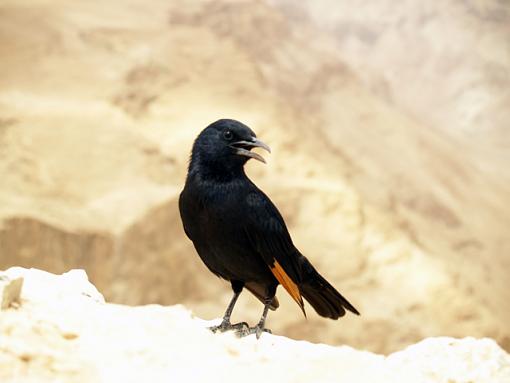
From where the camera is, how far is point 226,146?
373cm

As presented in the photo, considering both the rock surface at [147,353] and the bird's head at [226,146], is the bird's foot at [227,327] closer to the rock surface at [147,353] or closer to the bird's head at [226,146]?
the rock surface at [147,353]

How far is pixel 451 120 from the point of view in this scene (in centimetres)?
2242

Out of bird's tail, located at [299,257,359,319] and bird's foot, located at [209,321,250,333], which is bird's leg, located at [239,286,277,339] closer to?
bird's foot, located at [209,321,250,333]

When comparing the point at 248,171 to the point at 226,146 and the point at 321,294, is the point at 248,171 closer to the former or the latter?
the point at 321,294

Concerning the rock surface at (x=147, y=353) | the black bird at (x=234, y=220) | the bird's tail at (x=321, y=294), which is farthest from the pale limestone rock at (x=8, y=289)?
the bird's tail at (x=321, y=294)

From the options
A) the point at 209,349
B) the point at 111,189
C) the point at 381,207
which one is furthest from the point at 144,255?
the point at 209,349

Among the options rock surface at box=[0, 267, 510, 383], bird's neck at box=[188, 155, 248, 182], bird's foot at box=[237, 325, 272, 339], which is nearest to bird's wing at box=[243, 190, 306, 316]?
bird's neck at box=[188, 155, 248, 182]

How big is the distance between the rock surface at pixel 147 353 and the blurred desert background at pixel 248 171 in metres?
6.30

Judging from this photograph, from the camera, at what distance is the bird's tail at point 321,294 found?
4000 mm

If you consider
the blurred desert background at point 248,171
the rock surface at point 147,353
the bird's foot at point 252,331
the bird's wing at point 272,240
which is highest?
the blurred desert background at point 248,171

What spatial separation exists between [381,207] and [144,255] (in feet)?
12.5

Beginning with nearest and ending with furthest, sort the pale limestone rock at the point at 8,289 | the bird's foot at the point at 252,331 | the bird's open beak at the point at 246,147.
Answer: the pale limestone rock at the point at 8,289
the bird's foot at the point at 252,331
the bird's open beak at the point at 246,147

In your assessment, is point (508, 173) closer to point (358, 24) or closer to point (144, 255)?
point (358, 24)

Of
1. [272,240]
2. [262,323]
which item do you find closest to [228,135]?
[272,240]
